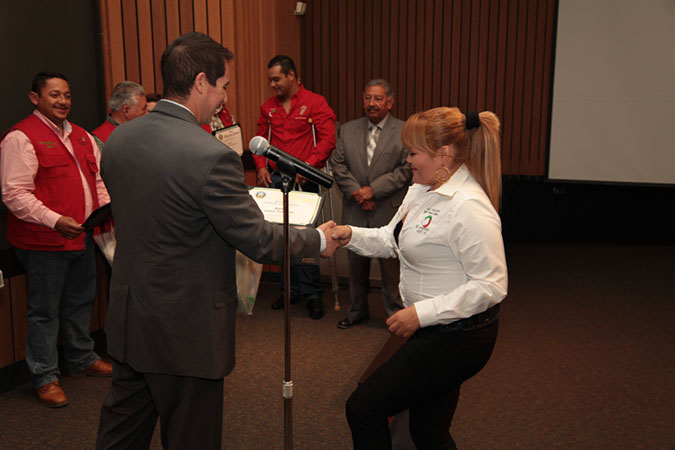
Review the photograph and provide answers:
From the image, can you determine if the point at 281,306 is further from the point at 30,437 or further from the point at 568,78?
the point at 568,78

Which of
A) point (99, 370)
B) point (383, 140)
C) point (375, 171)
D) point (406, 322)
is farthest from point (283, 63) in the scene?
point (406, 322)

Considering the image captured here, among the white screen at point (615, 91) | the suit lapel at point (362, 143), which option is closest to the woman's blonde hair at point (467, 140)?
the suit lapel at point (362, 143)

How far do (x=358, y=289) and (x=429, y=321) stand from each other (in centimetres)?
246

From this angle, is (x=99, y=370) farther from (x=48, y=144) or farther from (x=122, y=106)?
(x=122, y=106)

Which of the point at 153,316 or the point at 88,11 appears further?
the point at 88,11

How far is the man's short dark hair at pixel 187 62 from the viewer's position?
1485 millimetres

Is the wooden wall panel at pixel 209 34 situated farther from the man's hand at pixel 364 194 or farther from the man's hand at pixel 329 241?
the man's hand at pixel 329 241

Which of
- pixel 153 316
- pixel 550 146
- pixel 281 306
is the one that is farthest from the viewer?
pixel 550 146

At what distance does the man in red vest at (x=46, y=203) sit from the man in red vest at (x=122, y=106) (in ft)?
0.71

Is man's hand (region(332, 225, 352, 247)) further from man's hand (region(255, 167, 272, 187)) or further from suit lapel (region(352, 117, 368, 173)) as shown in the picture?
man's hand (region(255, 167, 272, 187))

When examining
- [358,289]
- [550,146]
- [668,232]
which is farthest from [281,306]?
[668,232]

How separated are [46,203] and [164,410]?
1709 mm

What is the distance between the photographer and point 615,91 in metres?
5.81

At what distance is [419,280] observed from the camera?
167cm
